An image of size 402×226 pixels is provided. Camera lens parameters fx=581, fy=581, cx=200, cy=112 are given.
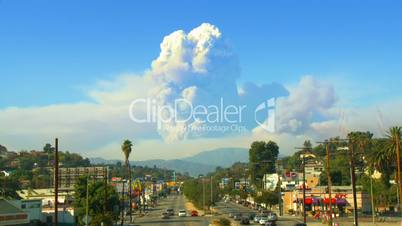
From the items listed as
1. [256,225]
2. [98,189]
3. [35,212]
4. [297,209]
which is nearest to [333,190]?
[297,209]

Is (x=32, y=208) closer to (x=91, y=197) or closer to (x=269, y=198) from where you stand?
(x=91, y=197)

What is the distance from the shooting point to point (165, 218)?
12056cm

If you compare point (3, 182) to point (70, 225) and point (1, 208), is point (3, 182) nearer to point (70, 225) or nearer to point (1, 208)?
point (70, 225)

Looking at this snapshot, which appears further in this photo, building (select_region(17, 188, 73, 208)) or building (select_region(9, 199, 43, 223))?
building (select_region(17, 188, 73, 208))

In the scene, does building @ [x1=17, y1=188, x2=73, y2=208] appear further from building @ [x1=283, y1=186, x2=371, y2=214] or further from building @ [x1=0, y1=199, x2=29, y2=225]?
building @ [x1=0, y1=199, x2=29, y2=225]

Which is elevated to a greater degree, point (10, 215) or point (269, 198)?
point (10, 215)

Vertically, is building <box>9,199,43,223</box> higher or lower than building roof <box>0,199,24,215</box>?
lower

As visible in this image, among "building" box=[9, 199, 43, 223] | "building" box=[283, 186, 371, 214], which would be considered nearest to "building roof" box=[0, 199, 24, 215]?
"building" box=[9, 199, 43, 223]

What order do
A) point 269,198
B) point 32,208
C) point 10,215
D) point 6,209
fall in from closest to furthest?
point 10,215
point 6,209
point 32,208
point 269,198

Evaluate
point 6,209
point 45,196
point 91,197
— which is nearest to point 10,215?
point 6,209

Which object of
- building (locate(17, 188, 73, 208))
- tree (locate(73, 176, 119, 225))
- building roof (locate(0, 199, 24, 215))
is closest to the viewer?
building roof (locate(0, 199, 24, 215))

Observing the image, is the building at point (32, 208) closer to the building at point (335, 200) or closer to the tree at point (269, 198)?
the building at point (335, 200)

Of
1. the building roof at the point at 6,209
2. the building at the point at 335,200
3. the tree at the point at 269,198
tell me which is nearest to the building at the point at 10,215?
the building roof at the point at 6,209

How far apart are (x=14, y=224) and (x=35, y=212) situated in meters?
27.8
